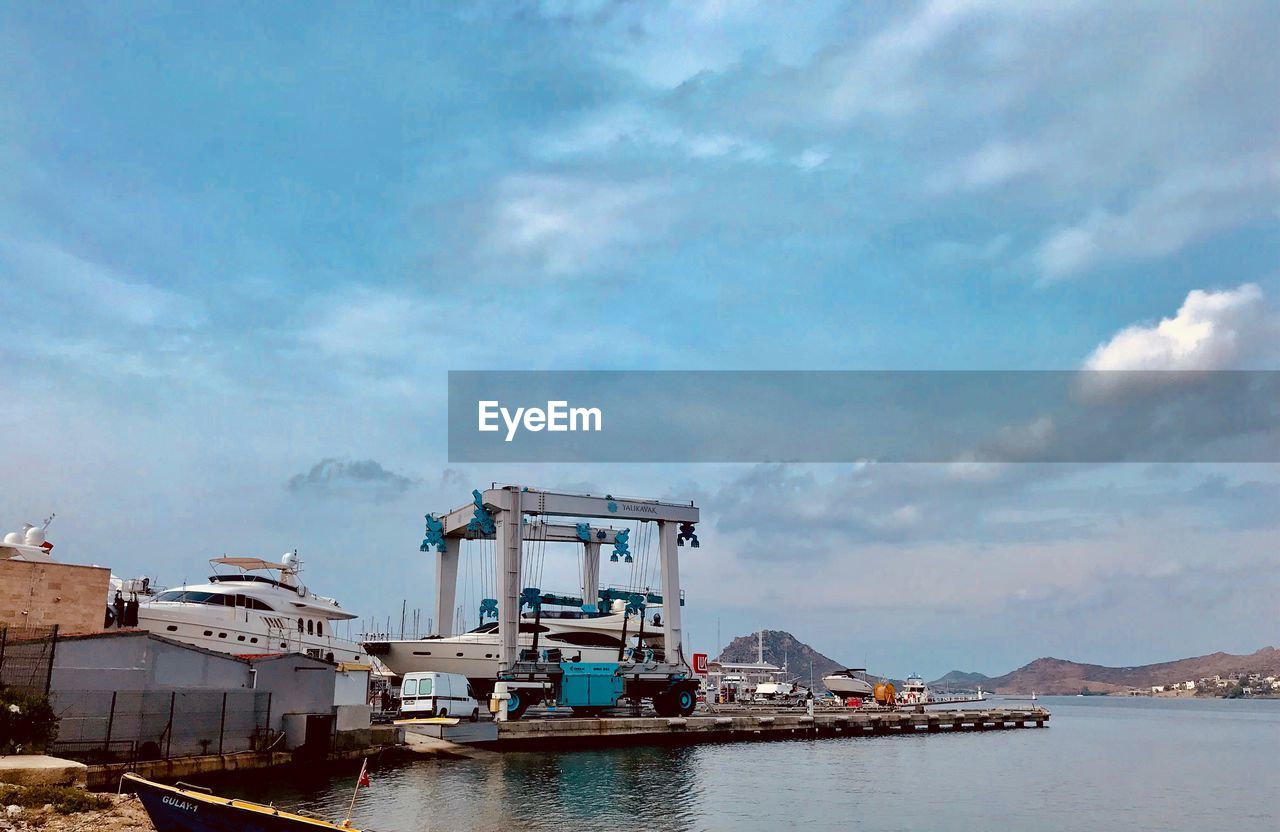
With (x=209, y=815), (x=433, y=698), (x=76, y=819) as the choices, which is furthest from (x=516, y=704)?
(x=209, y=815)

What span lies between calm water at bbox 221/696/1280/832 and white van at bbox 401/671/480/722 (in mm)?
3916

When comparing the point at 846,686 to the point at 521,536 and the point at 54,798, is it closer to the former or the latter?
the point at 521,536

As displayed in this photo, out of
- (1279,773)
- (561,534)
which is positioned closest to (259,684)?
(561,534)

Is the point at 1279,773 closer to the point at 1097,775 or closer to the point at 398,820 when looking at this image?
the point at 1097,775

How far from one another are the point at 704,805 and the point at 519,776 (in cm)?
670

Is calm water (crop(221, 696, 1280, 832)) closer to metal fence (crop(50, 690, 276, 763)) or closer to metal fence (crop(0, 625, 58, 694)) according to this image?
metal fence (crop(50, 690, 276, 763))

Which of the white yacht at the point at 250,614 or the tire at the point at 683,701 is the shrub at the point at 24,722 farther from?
the tire at the point at 683,701

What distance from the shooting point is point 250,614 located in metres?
37.8

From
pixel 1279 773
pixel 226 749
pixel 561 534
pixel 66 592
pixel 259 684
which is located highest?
pixel 561 534

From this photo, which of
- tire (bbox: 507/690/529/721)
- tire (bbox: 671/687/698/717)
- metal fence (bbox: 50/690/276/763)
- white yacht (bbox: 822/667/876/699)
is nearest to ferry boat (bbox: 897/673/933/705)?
white yacht (bbox: 822/667/876/699)

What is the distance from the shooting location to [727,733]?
48531mm

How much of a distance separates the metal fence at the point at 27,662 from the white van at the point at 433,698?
53.3 feet

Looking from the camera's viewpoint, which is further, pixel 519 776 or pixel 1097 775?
pixel 1097 775

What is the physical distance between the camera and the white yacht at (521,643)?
51.0 meters
